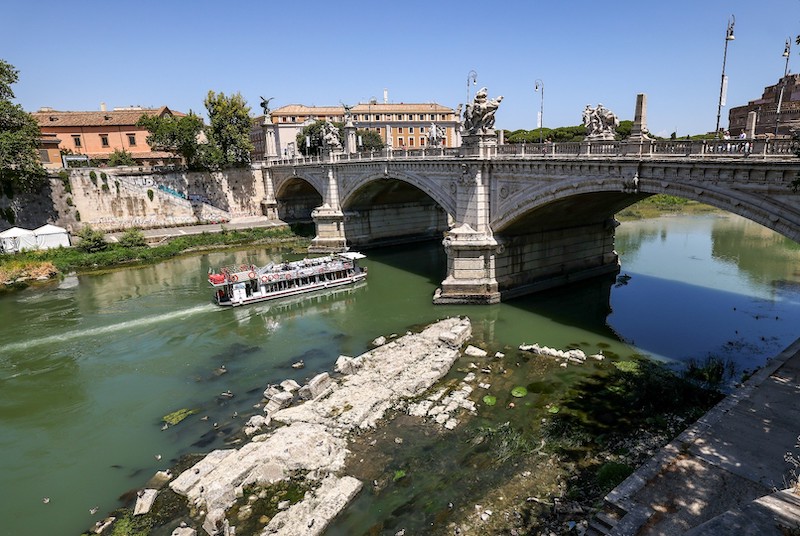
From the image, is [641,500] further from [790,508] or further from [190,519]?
[190,519]

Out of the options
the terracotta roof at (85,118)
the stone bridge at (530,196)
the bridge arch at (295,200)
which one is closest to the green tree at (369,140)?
the bridge arch at (295,200)

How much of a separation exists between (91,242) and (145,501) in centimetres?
3563

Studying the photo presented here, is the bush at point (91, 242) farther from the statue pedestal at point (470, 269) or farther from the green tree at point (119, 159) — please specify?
the statue pedestal at point (470, 269)

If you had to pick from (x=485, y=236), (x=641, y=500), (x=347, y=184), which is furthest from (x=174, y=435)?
(x=347, y=184)

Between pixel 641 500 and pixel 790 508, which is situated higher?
pixel 790 508

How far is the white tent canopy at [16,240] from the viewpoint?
39000mm

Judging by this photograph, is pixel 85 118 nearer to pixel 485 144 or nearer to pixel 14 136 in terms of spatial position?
pixel 14 136

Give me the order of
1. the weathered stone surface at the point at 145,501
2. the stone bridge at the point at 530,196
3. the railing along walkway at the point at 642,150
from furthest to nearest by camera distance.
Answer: the stone bridge at the point at 530,196 → the railing along walkway at the point at 642,150 → the weathered stone surface at the point at 145,501

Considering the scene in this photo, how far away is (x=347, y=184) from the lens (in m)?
42.1

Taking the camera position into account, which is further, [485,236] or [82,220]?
[82,220]

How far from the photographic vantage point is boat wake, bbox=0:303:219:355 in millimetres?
23625

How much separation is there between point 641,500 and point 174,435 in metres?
13.7

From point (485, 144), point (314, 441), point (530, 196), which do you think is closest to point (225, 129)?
point (485, 144)

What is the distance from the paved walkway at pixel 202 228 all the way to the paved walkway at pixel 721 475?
46080 mm
